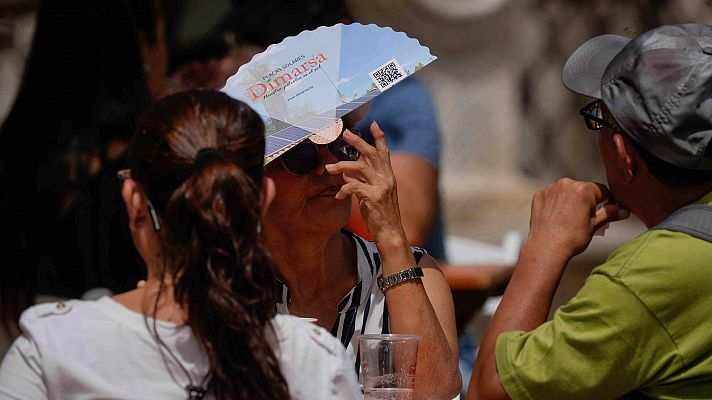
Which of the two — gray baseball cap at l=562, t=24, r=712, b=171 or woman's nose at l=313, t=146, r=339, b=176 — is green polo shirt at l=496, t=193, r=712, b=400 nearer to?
gray baseball cap at l=562, t=24, r=712, b=171

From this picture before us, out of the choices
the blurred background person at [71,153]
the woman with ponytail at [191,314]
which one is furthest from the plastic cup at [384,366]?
the blurred background person at [71,153]

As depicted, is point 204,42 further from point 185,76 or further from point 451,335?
point 451,335

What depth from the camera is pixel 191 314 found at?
6.10 feet

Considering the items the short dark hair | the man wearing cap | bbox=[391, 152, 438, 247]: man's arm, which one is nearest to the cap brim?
the man wearing cap

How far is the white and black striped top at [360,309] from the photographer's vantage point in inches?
104

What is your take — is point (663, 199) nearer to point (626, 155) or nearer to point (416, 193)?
point (626, 155)

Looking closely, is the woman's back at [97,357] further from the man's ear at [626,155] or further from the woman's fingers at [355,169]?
→ the man's ear at [626,155]

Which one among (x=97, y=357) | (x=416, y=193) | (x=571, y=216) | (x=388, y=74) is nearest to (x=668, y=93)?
(x=571, y=216)

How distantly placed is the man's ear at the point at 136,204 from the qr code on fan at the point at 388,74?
2.11 ft

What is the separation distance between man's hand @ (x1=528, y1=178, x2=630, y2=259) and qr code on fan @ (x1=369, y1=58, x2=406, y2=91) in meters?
0.36

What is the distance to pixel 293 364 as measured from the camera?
6.23ft

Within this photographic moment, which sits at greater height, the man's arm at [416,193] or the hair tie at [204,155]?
the hair tie at [204,155]

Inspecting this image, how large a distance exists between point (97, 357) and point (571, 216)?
3.13ft

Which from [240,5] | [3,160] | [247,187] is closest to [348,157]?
[247,187]
